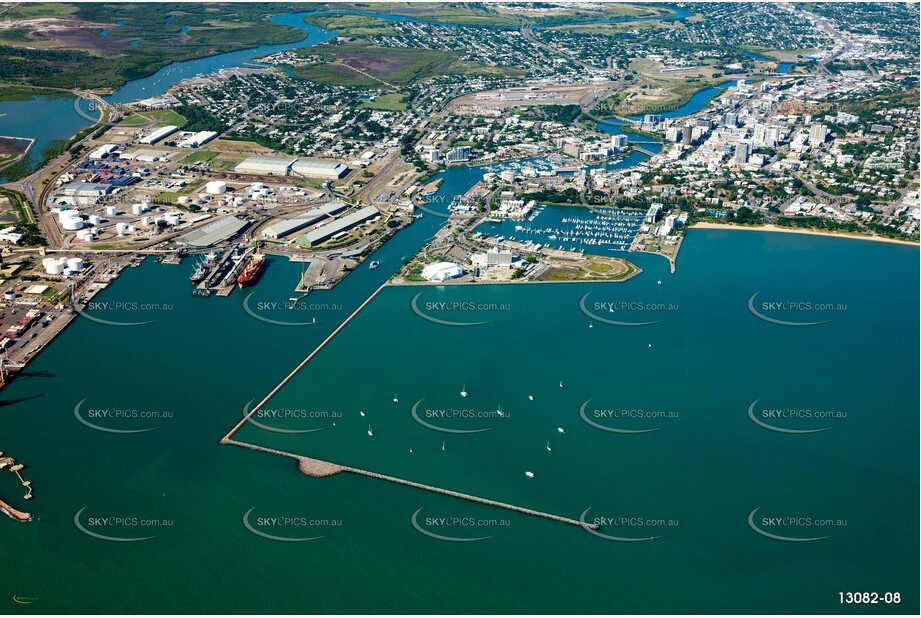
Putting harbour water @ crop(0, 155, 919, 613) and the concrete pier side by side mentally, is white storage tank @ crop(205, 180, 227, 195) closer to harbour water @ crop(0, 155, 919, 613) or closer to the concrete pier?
harbour water @ crop(0, 155, 919, 613)

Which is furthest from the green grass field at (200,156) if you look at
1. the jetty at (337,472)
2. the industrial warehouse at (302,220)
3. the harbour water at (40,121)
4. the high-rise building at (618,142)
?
the jetty at (337,472)

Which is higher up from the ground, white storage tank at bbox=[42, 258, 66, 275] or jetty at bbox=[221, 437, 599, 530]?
white storage tank at bbox=[42, 258, 66, 275]

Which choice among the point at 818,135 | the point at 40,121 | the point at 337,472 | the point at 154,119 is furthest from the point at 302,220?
the point at 818,135

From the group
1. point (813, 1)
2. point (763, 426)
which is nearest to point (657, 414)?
point (763, 426)

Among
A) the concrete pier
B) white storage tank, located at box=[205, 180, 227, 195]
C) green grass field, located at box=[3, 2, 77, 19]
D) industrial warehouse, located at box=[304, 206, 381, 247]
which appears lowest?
the concrete pier

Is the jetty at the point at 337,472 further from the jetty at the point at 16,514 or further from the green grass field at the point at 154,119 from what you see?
the green grass field at the point at 154,119

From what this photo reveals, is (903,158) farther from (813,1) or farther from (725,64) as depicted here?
(813,1)

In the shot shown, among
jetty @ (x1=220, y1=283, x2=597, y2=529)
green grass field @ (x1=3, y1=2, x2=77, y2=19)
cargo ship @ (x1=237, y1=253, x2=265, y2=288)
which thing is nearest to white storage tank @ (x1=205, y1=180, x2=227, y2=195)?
cargo ship @ (x1=237, y1=253, x2=265, y2=288)
